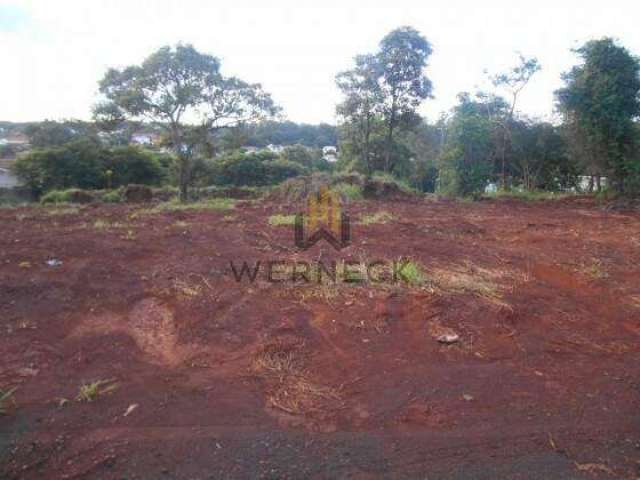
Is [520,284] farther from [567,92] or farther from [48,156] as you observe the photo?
[48,156]

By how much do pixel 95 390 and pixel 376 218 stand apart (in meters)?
5.85

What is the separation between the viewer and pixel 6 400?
7.14ft

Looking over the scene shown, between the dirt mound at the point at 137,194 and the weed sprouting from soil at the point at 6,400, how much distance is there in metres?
10.9

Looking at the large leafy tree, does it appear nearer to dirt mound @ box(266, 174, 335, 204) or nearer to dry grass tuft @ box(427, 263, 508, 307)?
dirt mound @ box(266, 174, 335, 204)

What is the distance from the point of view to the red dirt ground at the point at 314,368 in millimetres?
1875

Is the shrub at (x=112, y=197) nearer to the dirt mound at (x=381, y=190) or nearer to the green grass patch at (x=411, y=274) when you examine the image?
the dirt mound at (x=381, y=190)

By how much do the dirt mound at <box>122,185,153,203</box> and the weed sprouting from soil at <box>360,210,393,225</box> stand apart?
290 inches

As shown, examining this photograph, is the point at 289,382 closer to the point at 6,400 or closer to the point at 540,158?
the point at 6,400

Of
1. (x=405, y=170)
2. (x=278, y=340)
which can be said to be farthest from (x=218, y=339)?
(x=405, y=170)

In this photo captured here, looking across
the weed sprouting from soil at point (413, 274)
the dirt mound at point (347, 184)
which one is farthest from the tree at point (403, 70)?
the weed sprouting from soil at point (413, 274)

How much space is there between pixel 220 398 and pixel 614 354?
2396mm

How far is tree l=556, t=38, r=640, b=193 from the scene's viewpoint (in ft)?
34.0

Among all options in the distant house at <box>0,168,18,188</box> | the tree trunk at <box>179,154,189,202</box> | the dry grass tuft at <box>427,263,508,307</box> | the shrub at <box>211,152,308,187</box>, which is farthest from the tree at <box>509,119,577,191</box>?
the distant house at <box>0,168,18,188</box>

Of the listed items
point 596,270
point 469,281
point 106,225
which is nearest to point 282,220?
point 106,225
